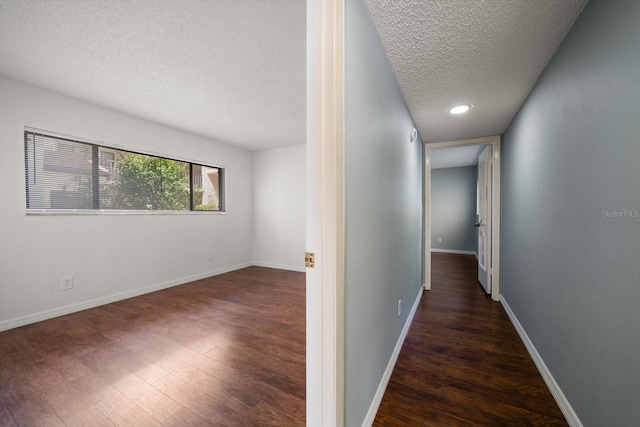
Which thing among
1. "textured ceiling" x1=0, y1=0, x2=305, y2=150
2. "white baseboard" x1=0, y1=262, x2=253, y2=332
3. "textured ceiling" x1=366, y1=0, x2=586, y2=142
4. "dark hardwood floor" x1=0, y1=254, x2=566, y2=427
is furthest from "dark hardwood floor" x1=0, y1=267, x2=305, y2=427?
"textured ceiling" x1=0, y1=0, x2=305, y2=150

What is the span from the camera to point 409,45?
4.79 ft

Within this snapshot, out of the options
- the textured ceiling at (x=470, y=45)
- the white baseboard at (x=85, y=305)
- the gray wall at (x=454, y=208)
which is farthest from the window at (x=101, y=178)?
the gray wall at (x=454, y=208)

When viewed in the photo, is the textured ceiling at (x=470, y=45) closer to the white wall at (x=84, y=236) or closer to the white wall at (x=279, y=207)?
the white wall at (x=279, y=207)

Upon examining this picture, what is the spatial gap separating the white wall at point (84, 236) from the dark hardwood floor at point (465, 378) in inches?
136

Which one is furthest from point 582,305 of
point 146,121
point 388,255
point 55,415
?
point 146,121

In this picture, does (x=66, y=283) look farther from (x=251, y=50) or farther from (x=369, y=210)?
(x=369, y=210)

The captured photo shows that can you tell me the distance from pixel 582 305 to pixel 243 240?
4.83 meters

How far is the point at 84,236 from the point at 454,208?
299 inches

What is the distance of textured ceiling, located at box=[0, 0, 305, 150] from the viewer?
5.12 feet

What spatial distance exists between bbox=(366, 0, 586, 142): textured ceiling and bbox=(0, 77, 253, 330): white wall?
346 centimetres

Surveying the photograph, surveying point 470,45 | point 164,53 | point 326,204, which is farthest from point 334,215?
point 164,53

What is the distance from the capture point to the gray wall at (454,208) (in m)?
6.47

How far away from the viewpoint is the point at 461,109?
2344 mm

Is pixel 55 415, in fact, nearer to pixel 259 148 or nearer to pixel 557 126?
pixel 557 126
